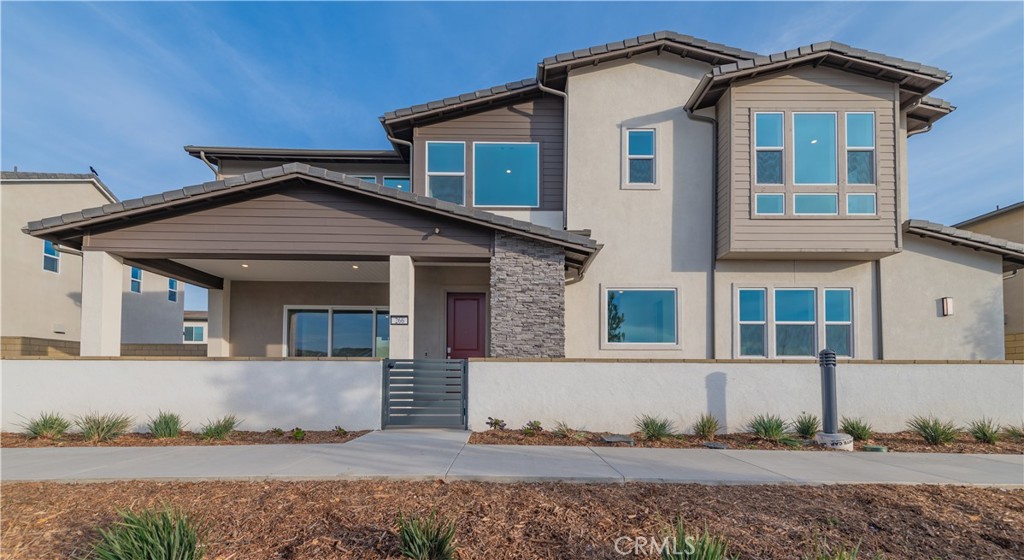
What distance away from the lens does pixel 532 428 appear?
838cm

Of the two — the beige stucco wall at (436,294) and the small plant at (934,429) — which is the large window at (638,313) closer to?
the beige stucco wall at (436,294)

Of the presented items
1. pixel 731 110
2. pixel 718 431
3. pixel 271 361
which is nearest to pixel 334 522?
pixel 271 361

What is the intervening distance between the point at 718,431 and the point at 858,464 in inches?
90.1

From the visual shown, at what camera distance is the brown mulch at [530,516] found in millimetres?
3793

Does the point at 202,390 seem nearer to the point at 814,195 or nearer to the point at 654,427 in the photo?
the point at 654,427

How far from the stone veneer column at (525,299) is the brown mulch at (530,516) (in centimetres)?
428

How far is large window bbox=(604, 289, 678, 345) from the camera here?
11.2 m

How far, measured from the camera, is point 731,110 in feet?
34.7

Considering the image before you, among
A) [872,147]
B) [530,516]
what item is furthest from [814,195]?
[530,516]

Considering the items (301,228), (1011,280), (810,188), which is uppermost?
(810,188)

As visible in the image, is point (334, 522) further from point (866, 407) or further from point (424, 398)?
point (866, 407)

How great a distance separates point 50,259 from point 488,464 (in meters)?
17.6

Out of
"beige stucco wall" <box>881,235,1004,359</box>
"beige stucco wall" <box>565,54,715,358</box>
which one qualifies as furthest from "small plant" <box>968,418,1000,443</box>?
"beige stucco wall" <box>565,54,715,358</box>

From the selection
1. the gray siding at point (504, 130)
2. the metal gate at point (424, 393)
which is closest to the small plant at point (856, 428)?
the metal gate at point (424, 393)
